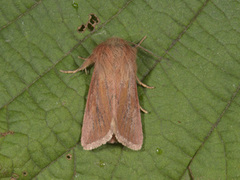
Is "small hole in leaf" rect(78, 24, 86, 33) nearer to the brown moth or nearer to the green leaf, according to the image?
the green leaf

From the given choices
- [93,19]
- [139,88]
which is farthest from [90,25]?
[139,88]

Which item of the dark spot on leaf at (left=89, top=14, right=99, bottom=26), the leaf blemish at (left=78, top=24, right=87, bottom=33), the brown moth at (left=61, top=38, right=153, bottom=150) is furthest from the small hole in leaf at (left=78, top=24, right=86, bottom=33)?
the brown moth at (left=61, top=38, right=153, bottom=150)

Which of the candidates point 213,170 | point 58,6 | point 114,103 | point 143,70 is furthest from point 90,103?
point 213,170

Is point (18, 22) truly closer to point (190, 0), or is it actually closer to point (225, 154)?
point (190, 0)

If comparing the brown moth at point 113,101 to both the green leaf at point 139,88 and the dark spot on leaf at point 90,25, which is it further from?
the dark spot on leaf at point 90,25

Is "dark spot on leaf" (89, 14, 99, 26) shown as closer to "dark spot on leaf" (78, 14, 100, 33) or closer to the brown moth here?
"dark spot on leaf" (78, 14, 100, 33)

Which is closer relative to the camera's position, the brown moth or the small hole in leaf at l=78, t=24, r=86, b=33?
the brown moth

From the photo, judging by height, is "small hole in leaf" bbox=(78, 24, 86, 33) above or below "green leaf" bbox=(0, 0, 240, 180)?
above
